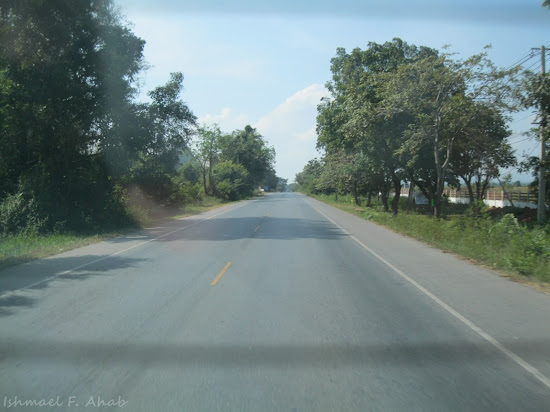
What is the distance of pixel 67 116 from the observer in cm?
2111

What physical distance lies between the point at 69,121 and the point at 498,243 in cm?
1859

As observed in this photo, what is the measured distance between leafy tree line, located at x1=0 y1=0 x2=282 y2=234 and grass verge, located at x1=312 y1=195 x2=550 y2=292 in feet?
48.2

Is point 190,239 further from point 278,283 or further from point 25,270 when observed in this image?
point 278,283

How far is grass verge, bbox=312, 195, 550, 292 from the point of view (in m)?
10.4

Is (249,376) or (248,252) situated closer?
(249,376)

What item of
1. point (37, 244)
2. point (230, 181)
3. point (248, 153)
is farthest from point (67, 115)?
point (248, 153)

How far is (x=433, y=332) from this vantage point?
6.18m

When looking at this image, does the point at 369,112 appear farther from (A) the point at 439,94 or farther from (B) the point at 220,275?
(B) the point at 220,275

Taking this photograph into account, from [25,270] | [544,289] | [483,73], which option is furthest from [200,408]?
[483,73]

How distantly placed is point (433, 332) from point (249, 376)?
9.23ft

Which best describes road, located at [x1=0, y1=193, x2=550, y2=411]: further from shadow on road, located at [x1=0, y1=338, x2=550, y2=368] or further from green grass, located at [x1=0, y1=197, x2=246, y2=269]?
green grass, located at [x1=0, y1=197, x2=246, y2=269]

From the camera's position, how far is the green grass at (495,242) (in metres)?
10.7

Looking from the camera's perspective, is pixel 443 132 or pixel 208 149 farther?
pixel 208 149

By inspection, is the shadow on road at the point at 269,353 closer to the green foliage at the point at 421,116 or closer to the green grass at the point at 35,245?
the green grass at the point at 35,245
